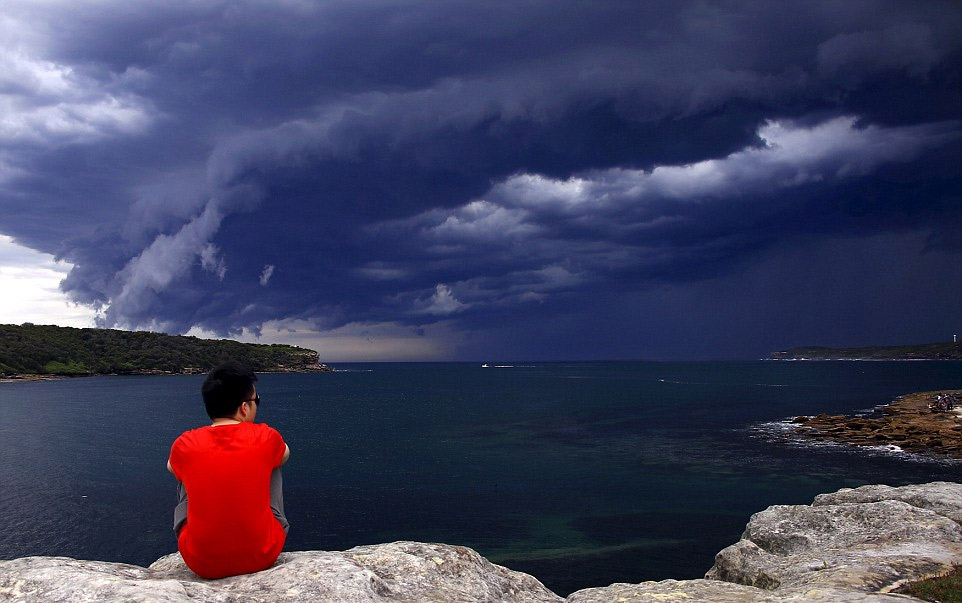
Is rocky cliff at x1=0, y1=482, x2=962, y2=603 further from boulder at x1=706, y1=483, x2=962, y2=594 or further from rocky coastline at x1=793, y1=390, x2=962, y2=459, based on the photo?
rocky coastline at x1=793, y1=390, x2=962, y2=459

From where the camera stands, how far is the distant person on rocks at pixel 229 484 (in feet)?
21.1

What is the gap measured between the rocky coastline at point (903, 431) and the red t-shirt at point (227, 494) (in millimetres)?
66011

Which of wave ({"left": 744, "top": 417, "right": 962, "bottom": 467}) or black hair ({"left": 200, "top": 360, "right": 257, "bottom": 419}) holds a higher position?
black hair ({"left": 200, "top": 360, "right": 257, "bottom": 419})

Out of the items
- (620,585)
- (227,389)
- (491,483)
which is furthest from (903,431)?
(227,389)

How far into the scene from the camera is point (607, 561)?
94.0ft

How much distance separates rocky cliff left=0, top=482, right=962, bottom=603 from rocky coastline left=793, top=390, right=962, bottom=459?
166 feet

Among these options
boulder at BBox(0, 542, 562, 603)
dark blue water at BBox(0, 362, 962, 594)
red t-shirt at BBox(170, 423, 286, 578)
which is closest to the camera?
boulder at BBox(0, 542, 562, 603)

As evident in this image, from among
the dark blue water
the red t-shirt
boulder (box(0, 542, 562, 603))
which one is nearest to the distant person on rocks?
the red t-shirt

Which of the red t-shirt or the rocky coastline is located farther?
the rocky coastline

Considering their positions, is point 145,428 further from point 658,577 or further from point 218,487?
point 218,487

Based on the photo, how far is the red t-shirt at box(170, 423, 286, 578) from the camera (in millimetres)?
6434

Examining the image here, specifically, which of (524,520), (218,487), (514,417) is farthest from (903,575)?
(514,417)

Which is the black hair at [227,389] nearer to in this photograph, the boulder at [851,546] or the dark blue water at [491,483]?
the boulder at [851,546]

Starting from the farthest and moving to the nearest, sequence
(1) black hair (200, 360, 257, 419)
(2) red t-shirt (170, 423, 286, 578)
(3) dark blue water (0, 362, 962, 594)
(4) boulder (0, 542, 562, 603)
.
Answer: (3) dark blue water (0, 362, 962, 594) < (1) black hair (200, 360, 257, 419) < (2) red t-shirt (170, 423, 286, 578) < (4) boulder (0, 542, 562, 603)
